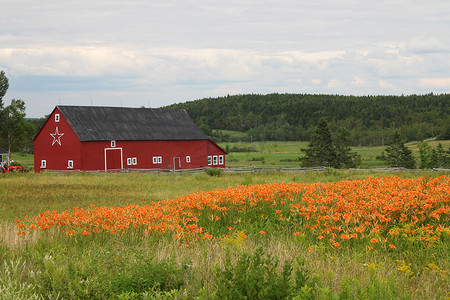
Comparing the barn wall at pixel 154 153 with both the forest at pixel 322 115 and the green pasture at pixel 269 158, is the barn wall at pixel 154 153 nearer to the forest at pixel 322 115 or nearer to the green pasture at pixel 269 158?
the green pasture at pixel 269 158

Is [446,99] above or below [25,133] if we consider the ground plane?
above

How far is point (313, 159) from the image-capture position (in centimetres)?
6569

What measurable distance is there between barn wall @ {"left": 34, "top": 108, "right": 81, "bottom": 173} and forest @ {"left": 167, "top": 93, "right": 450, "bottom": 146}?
10372cm

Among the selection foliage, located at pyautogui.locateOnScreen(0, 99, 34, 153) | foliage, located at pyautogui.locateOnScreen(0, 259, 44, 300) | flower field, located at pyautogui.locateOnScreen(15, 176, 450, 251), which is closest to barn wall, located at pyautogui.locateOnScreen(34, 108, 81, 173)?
foliage, located at pyautogui.locateOnScreen(0, 99, 34, 153)

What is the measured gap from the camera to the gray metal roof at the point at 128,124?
1734 inches

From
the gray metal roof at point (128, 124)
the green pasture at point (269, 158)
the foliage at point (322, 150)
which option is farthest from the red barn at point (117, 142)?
the foliage at point (322, 150)

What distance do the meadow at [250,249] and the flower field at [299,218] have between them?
3 centimetres

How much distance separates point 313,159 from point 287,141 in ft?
296

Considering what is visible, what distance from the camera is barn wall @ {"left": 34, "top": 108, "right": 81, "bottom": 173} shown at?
4262 centimetres

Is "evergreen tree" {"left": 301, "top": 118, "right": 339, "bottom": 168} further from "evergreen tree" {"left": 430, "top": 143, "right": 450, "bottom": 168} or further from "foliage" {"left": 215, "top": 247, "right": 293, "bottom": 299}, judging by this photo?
"foliage" {"left": 215, "top": 247, "right": 293, "bottom": 299}

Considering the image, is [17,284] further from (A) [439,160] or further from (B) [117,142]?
(A) [439,160]

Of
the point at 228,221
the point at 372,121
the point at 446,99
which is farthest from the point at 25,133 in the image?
the point at 446,99

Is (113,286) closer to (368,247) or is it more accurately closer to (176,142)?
(368,247)

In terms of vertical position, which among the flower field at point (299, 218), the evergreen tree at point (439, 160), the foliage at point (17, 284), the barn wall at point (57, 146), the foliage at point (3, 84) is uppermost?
the foliage at point (3, 84)
